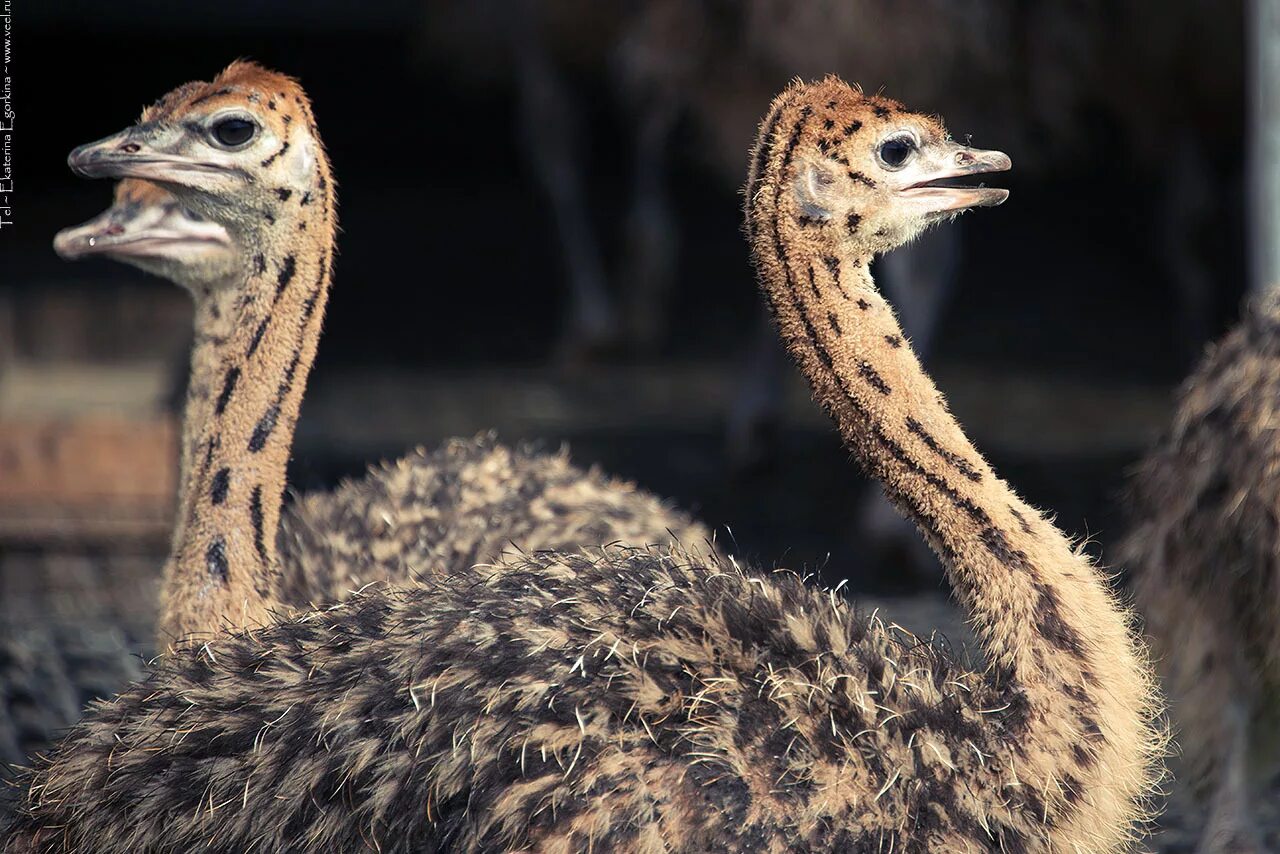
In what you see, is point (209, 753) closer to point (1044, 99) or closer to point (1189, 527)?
point (1189, 527)

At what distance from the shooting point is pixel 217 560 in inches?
130

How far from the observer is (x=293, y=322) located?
133 inches

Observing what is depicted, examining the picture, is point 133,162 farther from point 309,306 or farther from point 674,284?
point 674,284

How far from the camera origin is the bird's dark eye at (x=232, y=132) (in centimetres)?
331

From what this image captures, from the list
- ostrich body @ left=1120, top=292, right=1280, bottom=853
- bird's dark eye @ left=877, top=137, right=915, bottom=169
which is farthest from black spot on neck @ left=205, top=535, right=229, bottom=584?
ostrich body @ left=1120, top=292, right=1280, bottom=853

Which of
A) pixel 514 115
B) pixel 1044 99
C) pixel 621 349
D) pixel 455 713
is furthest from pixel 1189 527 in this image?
pixel 514 115

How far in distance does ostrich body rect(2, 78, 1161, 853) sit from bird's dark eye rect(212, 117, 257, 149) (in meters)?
0.87

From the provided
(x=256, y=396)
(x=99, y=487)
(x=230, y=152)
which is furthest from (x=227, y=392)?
(x=99, y=487)

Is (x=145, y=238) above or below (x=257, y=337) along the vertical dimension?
above

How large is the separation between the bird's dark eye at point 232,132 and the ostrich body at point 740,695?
873 mm

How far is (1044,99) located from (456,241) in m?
8.16

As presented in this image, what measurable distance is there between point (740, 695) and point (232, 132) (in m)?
1.45

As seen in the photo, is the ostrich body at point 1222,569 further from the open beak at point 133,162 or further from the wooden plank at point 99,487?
the wooden plank at point 99,487

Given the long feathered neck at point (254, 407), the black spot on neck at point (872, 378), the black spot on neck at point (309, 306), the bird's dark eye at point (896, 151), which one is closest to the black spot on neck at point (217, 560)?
the long feathered neck at point (254, 407)
